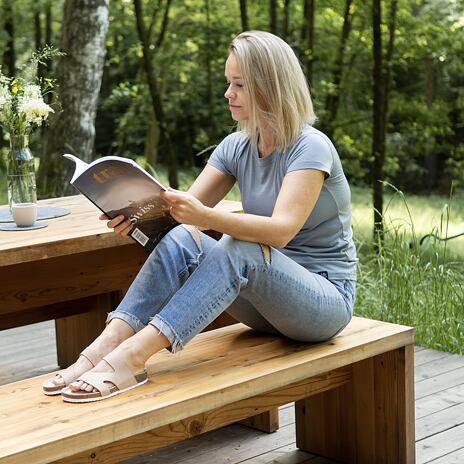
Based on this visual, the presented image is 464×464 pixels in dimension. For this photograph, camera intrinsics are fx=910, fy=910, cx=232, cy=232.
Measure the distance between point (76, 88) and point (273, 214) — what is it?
3.82 metres

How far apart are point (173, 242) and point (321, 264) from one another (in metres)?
0.46

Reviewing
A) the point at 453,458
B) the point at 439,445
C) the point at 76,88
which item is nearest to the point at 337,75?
the point at 76,88

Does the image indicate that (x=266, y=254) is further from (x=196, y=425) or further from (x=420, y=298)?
(x=420, y=298)

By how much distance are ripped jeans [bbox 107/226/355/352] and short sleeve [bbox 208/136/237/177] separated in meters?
0.33

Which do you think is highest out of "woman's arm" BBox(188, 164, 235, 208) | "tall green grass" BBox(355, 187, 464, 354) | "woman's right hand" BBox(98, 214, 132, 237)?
"woman's arm" BBox(188, 164, 235, 208)

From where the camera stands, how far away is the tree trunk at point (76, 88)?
5.83 metres

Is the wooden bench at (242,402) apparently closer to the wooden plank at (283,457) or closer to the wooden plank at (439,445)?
the wooden plank at (283,457)

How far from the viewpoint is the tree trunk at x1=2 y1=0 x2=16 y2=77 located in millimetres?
11899

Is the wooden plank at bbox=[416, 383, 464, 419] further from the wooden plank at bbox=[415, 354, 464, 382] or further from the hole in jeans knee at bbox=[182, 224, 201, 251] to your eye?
the hole in jeans knee at bbox=[182, 224, 201, 251]

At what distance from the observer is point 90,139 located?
6.05 metres

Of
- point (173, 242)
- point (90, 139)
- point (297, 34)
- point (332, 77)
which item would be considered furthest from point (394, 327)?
point (297, 34)

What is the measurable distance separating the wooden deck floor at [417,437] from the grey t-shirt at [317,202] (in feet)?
2.30

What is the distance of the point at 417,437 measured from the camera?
10.1ft

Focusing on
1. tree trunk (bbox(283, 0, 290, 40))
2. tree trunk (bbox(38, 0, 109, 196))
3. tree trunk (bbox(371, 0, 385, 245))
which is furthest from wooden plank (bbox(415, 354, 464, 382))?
tree trunk (bbox(283, 0, 290, 40))
